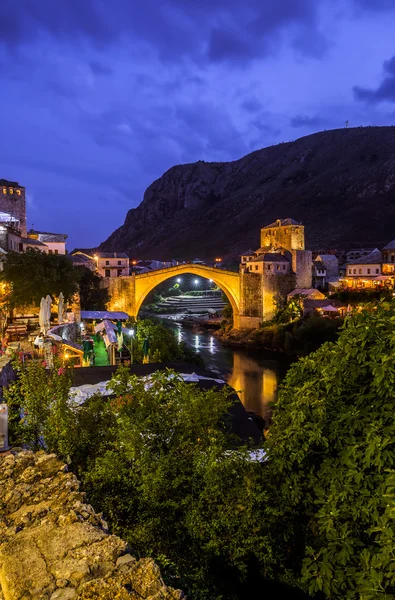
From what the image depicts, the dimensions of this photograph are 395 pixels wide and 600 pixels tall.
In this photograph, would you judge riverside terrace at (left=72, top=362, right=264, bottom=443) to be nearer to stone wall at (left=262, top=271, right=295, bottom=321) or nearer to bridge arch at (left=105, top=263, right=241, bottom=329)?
bridge arch at (left=105, top=263, right=241, bottom=329)

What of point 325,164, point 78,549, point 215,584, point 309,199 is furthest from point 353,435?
point 325,164

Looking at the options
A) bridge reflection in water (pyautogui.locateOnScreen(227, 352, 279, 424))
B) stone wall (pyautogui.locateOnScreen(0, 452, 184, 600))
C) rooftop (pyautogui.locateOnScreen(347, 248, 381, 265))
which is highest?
rooftop (pyautogui.locateOnScreen(347, 248, 381, 265))

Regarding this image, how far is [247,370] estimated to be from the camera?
87.9ft

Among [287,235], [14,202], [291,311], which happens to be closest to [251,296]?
[291,311]

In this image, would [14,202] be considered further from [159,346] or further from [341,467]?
[341,467]

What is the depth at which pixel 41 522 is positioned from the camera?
2.89m

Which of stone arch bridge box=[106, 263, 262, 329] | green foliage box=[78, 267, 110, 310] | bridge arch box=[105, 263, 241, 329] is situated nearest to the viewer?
green foliage box=[78, 267, 110, 310]

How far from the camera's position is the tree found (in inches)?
138

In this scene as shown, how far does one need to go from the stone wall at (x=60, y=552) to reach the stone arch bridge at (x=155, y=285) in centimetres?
3222

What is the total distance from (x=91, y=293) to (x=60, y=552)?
31152 mm

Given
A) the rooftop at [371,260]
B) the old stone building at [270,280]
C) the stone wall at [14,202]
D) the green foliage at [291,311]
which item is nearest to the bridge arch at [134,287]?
the old stone building at [270,280]

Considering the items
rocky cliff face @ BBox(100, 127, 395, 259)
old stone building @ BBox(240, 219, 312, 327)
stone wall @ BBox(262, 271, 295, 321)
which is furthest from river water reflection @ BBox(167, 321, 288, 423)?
rocky cliff face @ BBox(100, 127, 395, 259)

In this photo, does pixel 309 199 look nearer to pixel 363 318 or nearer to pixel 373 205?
pixel 373 205

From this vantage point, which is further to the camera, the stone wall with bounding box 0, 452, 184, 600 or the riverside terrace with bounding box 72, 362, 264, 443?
the riverside terrace with bounding box 72, 362, 264, 443
